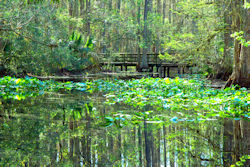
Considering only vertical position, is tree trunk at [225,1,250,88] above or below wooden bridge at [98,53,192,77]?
above

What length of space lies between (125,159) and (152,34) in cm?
3056

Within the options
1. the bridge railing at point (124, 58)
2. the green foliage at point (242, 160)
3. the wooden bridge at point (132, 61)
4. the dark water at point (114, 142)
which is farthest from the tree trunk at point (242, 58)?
the bridge railing at point (124, 58)

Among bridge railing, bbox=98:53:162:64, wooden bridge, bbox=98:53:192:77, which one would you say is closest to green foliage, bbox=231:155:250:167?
wooden bridge, bbox=98:53:192:77

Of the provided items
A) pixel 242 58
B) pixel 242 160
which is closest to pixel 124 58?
pixel 242 58

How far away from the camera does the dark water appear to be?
310 centimetres

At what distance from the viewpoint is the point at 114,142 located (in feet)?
12.7

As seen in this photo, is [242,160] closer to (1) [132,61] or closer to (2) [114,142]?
(2) [114,142]

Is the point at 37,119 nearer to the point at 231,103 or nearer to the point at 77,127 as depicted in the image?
the point at 77,127

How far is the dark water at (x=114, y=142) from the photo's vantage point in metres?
3.10

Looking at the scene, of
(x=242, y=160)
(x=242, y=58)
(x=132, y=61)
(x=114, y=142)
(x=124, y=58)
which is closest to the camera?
(x=242, y=160)

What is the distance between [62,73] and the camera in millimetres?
22391

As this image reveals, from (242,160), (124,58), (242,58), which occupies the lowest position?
(124,58)

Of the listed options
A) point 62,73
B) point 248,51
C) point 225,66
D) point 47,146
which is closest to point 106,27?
point 62,73

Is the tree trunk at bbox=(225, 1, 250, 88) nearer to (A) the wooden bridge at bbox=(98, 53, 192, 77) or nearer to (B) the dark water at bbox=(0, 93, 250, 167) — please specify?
(B) the dark water at bbox=(0, 93, 250, 167)
